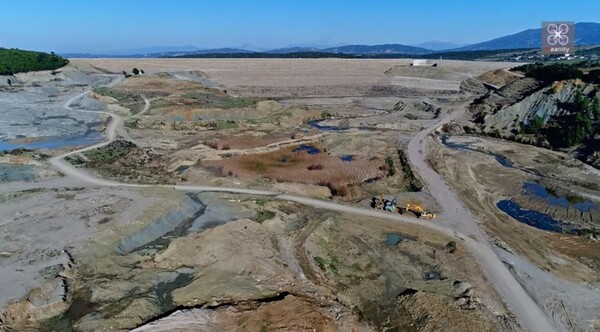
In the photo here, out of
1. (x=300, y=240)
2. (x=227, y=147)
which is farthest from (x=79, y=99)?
(x=300, y=240)

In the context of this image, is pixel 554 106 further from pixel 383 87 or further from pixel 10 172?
pixel 10 172

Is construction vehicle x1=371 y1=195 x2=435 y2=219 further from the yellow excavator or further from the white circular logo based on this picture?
the white circular logo

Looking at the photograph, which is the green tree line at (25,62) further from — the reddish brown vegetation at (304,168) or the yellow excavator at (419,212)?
the yellow excavator at (419,212)

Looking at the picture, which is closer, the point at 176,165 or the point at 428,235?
the point at 428,235

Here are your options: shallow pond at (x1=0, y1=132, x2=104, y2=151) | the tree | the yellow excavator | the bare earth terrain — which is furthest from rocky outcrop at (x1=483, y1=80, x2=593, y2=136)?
shallow pond at (x1=0, y1=132, x2=104, y2=151)

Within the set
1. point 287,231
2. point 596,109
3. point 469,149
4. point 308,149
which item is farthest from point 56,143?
point 596,109

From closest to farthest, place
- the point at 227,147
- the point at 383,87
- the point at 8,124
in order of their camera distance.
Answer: the point at 227,147
the point at 8,124
the point at 383,87
